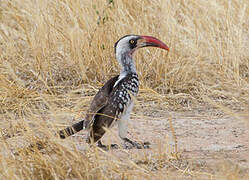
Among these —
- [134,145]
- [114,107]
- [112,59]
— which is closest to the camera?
[114,107]

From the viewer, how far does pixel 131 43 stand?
15.7 ft

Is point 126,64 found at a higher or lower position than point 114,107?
higher

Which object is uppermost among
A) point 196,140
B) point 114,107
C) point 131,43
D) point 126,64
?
point 131,43

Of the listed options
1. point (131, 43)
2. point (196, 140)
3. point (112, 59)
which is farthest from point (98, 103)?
point (112, 59)

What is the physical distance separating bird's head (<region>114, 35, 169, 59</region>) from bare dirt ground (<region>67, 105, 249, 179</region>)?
0.64m

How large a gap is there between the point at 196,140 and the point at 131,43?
3.23 feet

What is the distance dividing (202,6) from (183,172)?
3533 millimetres

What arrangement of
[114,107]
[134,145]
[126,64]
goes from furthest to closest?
[126,64] < [134,145] < [114,107]

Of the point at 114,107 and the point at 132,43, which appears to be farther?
the point at 132,43

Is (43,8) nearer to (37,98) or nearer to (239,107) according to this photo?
(37,98)

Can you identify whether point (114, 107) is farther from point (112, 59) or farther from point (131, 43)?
point (112, 59)

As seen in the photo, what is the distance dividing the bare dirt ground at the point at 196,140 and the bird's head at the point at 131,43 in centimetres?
64

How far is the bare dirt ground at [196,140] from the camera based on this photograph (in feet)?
12.8

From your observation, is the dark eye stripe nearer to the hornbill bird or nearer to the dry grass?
the hornbill bird
